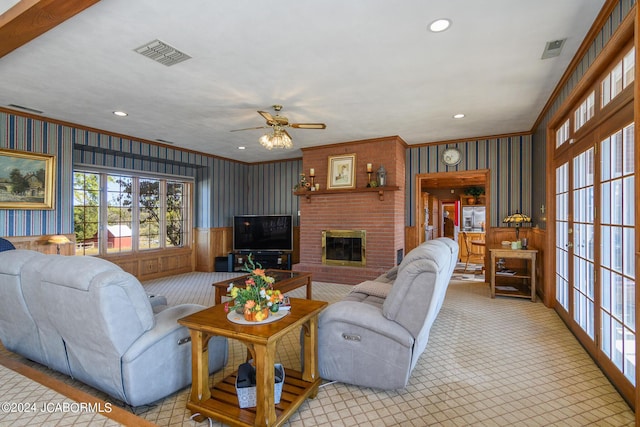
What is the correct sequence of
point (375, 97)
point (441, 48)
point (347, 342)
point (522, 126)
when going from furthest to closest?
point (522, 126)
point (375, 97)
point (441, 48)
point (347, 342)

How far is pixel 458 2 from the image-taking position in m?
2.14

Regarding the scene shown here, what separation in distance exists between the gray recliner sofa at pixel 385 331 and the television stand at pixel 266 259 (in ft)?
15.6

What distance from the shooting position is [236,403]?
192 cm

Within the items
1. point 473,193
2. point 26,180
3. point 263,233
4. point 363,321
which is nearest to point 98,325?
point 363,321

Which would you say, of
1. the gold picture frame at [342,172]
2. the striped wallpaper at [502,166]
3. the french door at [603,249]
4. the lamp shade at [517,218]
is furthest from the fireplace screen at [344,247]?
the french door at [603,249]

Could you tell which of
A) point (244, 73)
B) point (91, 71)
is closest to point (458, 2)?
point (244, 73)

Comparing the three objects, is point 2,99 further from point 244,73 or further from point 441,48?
point 441,48

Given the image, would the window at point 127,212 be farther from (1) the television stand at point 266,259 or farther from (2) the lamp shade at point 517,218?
(2) the lamp shade at point 517,218

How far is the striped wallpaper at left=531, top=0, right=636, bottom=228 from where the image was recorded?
211 cm

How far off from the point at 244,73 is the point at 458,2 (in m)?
1.94

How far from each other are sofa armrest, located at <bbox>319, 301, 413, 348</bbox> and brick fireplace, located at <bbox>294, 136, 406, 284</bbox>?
3.39m

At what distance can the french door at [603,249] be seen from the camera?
83.8 inches

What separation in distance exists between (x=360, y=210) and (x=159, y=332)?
439 centimetres

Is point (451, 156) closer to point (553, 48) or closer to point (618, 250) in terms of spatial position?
point (553, 48)
